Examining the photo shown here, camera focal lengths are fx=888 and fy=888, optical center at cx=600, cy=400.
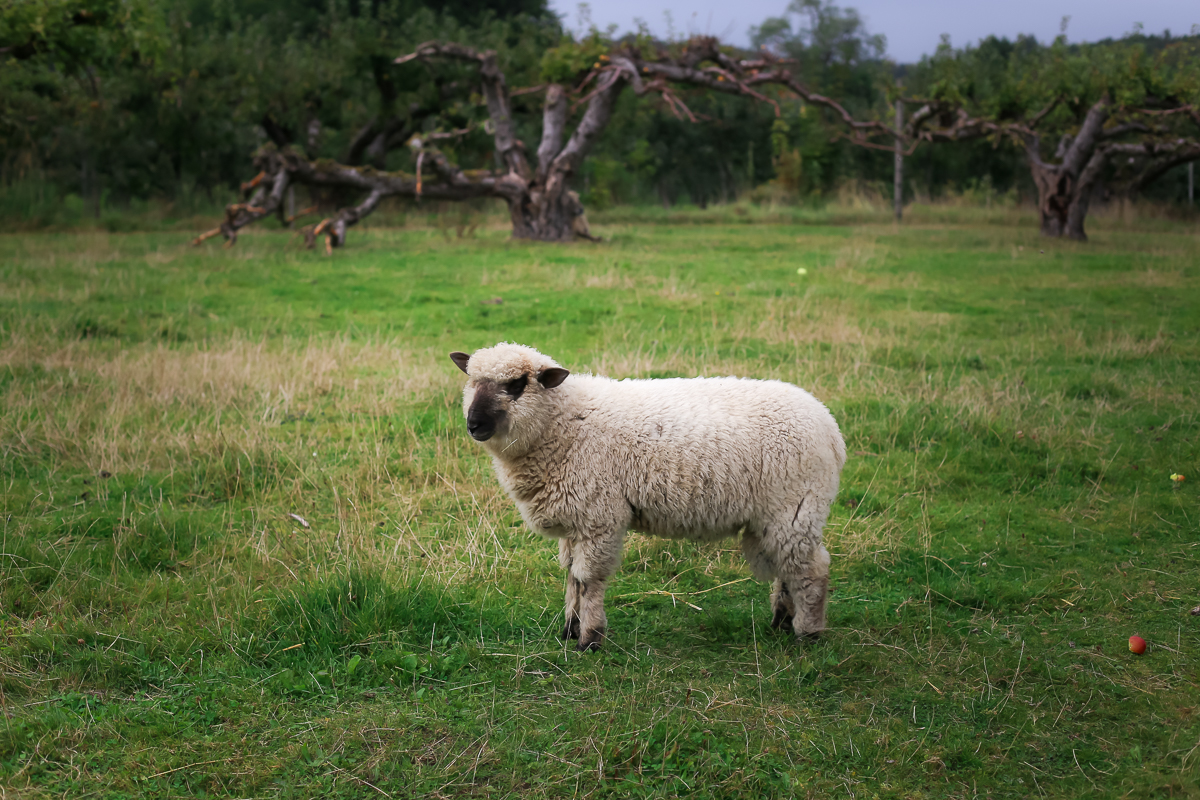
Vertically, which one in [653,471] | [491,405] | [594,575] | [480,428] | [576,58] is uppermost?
[576,58]

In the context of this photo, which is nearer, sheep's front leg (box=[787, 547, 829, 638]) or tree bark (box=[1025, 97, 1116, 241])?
sheep's front leg (box=[787, 547, 829, 638])

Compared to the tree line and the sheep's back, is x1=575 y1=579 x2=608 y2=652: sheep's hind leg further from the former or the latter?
the tree line

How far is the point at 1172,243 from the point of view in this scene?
68.2 ft

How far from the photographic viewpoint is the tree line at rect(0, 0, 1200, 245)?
21531mm

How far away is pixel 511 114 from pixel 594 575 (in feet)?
76.1

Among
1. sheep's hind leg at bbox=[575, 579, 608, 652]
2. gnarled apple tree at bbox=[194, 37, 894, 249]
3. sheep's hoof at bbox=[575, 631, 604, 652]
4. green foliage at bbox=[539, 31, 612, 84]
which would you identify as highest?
green foliage at bbox=[539, 31, 612, 84]

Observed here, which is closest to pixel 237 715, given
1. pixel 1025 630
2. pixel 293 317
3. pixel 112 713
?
pixel 112 713

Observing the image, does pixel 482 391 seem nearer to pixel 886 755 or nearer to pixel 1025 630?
pixel 886 755

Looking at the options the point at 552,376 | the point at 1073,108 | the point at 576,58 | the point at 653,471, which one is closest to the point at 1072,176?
the point at 1073,108

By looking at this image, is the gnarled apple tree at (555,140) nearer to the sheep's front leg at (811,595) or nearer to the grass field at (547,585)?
the grass field at (547,585)

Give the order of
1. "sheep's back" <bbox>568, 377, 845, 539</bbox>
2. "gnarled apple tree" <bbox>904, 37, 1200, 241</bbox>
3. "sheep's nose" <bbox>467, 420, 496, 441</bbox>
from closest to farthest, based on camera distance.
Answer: "sheep's nose" <bbox>467, 420, 496, 441</bbox> → "sheep's back" <bbox>568, 377, 845, 539</bbox> → "gnarled apple tree" <bbox>904, 37, 1200, 241</bbox>

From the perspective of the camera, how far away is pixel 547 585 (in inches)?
225

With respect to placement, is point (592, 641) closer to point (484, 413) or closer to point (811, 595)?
point (811, 595)

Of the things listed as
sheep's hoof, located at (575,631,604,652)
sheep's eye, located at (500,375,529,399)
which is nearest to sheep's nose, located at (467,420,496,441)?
Answer: sheep's eye, located at (500,375,529,399)
